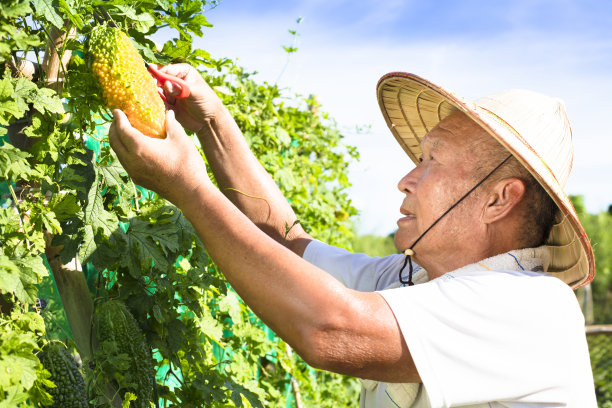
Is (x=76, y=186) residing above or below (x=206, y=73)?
below

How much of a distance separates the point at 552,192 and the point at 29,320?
1604 millimetres

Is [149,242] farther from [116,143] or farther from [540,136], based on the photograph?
[540,136]

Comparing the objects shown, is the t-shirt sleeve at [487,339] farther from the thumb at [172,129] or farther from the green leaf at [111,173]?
the green leaf at [111,173]

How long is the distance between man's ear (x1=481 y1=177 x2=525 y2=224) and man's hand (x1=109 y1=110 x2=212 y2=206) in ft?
3.31

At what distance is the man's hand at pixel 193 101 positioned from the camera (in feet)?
7.47

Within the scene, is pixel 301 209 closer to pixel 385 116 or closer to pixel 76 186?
pixel 385 116

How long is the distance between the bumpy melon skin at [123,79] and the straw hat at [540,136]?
1009 millimetres

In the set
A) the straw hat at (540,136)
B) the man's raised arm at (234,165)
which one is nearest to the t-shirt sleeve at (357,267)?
the man's raised arm at (234,165)

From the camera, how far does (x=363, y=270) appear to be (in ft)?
8.57

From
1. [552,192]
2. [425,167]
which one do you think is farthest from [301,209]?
[552,192]

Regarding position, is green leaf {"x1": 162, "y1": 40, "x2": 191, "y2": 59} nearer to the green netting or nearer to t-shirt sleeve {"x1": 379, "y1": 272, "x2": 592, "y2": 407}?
t-shirt sleeve {"x1": 379, "y1": 272, "x2": 592, "y2": 407}

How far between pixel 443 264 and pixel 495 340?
21.2 inches

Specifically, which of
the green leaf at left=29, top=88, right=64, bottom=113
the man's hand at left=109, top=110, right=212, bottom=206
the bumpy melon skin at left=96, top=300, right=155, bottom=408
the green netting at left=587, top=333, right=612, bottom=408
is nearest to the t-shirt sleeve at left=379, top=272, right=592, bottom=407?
the man's hand at left=109, top=110, right=212, bottom=206

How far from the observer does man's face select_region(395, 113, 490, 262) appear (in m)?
2.21
